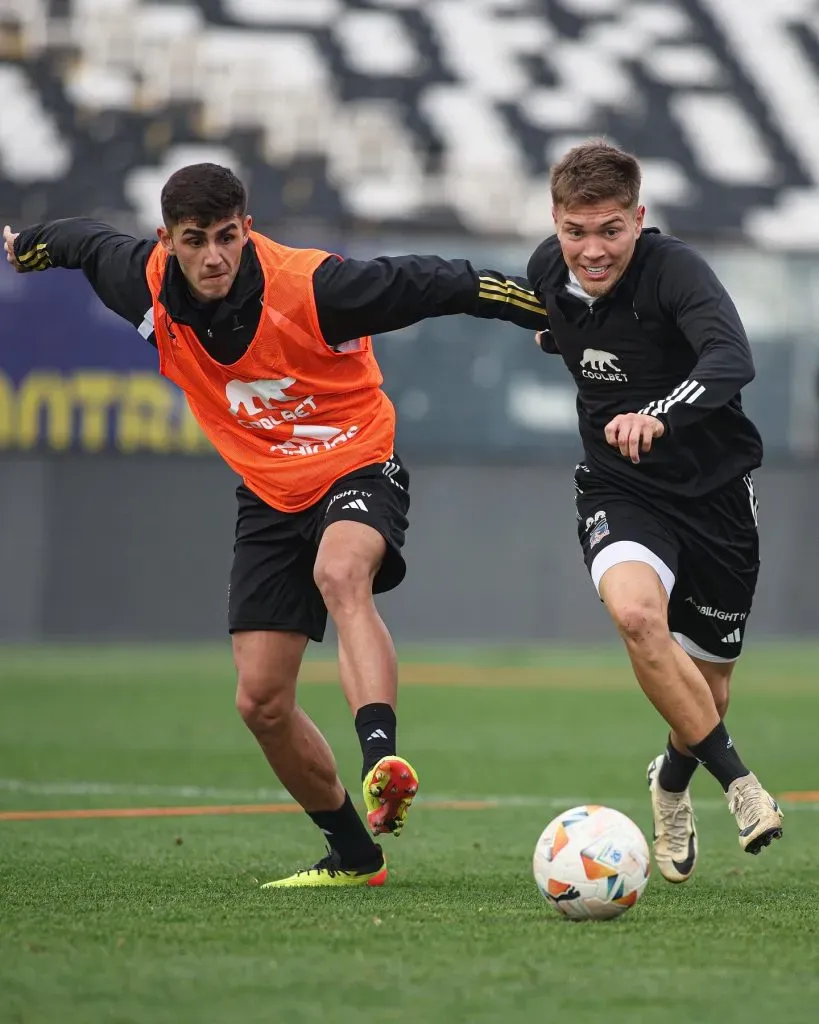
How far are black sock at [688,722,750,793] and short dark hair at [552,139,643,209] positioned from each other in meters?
1.74

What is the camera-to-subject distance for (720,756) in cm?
584

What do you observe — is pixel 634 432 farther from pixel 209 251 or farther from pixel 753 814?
pixel 209 251

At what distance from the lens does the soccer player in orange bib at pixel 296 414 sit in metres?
5.98

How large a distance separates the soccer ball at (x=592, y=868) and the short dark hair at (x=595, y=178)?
201 cm

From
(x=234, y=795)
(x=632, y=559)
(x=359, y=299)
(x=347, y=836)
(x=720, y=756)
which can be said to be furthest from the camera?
(x=234, y=795)

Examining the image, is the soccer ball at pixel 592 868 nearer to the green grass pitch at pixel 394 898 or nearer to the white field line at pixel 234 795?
the green grass pitch at pixel 394 898

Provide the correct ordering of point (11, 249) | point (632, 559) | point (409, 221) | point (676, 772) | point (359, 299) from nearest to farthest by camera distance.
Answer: point (632, 559) < point (359, 299) < point (676, 772) < point (11, 249) < point (409, 221)

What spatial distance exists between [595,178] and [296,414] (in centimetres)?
129

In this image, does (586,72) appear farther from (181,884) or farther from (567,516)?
(181,884)

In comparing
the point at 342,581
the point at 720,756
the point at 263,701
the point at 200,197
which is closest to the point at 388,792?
the point at 342,581

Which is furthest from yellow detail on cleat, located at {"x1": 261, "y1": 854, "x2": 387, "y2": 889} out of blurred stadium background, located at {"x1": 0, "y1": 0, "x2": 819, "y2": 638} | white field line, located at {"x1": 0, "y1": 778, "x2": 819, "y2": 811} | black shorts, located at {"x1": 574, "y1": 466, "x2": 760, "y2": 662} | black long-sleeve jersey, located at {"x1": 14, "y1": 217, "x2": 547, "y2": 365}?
blurred stadium background, located at {"x1": 0, "y1": 0, "x2": 819, "y2": 638}

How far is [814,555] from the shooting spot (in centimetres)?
2378

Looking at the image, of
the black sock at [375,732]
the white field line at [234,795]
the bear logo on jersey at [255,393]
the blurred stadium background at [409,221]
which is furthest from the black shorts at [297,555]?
the blurred stadium background at [409,221]

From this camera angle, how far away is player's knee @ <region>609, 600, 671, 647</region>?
5.76m
